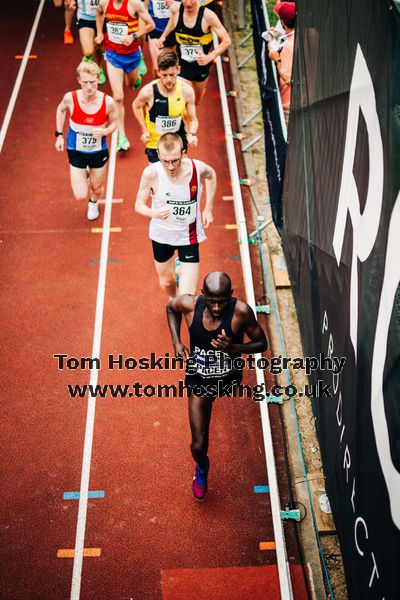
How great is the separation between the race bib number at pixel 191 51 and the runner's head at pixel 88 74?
2138 mm

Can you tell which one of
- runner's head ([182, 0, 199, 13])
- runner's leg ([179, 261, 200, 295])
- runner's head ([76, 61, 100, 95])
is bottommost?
runner's leg ([179, 261, 200, 295])

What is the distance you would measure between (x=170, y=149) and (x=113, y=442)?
279cm

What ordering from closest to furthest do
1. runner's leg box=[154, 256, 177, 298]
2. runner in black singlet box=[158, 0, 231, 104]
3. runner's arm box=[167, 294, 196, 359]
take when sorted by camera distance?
runner's arm box=[167, 294, 196, 359] < runner's leg box=[154, 256, 177, 298] < runner in black singlet box=[158, 0, 231, 104]

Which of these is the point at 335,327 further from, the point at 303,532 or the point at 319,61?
the point at 303,532

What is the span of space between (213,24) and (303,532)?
21.3ft

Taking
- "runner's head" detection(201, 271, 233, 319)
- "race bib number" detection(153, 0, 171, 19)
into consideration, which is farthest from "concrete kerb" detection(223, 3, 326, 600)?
"race bib number" detection(153, 0, 171, 19)

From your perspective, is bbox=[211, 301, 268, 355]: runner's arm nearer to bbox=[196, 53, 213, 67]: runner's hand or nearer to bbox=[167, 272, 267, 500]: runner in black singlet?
bbox=[167, 272, 267, 500]: runner in black singlet

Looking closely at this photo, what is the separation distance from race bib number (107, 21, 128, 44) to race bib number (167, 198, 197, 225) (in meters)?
3.89

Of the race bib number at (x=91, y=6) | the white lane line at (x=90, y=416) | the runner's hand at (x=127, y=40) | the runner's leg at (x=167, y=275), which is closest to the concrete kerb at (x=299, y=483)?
the runner's leg at (x=167, y=275)

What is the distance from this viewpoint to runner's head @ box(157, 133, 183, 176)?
5965 millimetres

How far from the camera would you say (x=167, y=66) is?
734 centimetres

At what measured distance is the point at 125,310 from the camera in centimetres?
770

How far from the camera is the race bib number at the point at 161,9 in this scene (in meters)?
10.0

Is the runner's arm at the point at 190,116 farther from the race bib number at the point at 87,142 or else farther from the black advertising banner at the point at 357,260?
the black advertising banner at the point at 357,260
